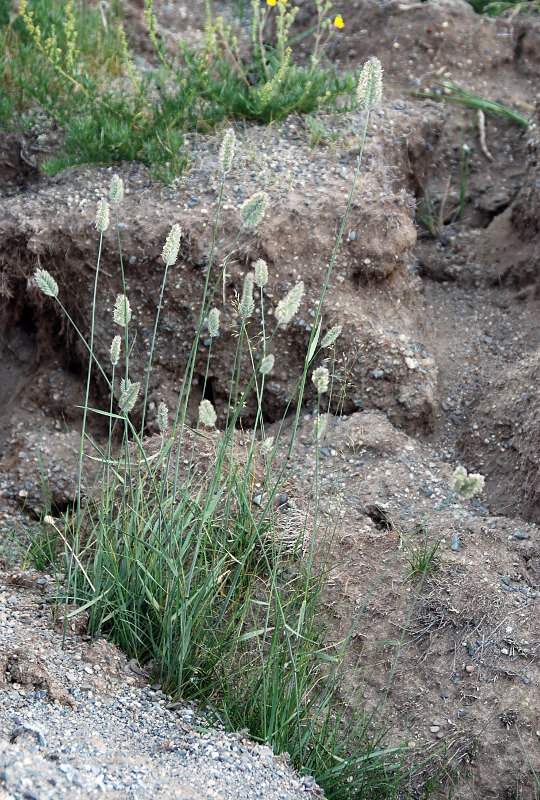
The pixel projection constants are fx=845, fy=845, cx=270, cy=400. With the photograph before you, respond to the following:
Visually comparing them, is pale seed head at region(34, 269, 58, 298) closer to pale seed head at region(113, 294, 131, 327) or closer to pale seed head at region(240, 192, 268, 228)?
pale seed head at region(113, 294, 131, 327)

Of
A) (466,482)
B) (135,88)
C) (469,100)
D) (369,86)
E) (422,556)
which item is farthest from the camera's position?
(469,100)

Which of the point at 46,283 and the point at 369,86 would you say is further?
the point at 46,283

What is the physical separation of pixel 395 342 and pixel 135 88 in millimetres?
1932

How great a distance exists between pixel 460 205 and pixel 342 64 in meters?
1.19

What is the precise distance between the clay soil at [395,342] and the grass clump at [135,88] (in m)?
0.12

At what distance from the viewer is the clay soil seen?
3.09m

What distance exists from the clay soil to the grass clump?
116mm

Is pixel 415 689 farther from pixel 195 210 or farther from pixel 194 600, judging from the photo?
pixel 195 210

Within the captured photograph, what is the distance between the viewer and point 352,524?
137 inches

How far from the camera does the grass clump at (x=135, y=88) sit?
4352 millimetres

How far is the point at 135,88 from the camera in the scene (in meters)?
4.48

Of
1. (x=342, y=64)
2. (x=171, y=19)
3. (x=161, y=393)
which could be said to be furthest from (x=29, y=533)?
(x=171, y=19)

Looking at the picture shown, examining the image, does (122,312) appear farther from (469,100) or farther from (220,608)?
(469,100)

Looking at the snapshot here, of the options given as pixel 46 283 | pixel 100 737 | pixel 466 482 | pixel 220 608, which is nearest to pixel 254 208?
pixel 46 283
